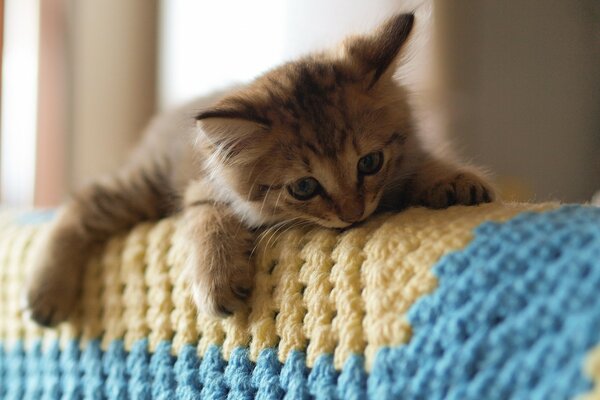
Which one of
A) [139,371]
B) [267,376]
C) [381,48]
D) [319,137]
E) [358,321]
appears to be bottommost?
[139,371]

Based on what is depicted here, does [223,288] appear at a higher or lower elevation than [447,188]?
lower

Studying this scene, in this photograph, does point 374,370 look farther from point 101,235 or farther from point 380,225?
point 101,235

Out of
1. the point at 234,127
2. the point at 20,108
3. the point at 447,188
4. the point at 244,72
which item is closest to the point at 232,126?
the point at 234,127

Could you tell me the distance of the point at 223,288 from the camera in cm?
84

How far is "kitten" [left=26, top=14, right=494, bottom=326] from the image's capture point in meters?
0.91

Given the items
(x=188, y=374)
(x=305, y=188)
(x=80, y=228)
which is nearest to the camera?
(x=188, y=374)

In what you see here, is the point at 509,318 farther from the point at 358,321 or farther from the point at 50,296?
the point at 50,296

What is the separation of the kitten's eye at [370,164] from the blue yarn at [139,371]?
1.42 feet

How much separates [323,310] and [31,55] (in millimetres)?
1623

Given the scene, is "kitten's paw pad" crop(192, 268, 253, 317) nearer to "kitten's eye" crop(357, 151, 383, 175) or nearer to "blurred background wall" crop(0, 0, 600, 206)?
"kitten's eye" crop(357, 151, 383, 175)

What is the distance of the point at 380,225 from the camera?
0.81m

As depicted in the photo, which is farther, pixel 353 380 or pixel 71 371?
pixel 71 371

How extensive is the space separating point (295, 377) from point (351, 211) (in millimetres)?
269

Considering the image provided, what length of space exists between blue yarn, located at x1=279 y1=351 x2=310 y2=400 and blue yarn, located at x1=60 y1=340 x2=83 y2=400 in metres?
0.44
